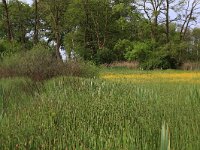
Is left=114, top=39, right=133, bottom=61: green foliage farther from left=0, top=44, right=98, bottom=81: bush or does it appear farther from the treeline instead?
left=0, top=44, right=98, bottom=81: bush

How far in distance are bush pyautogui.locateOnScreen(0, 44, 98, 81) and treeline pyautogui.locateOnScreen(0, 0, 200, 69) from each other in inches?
→ 870

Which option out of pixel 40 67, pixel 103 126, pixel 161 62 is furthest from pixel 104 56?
pixel 103 126

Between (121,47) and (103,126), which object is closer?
(103,126)

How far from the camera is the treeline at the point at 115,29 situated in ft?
128

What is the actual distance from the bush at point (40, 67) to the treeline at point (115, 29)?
2209 cm

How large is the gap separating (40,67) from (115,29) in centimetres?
3664

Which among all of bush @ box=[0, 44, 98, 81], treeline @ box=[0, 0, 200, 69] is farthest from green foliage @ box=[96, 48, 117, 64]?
bush @ box=[0, 44, 98, 81]

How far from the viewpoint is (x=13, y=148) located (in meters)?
3.84

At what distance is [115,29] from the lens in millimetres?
49531

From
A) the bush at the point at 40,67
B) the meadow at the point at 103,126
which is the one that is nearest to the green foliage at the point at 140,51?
the bush at the point at 40,67

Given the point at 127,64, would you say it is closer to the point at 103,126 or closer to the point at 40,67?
the point at 40,67

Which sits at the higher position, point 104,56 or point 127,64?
point 104,56

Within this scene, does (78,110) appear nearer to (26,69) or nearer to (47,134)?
(47,134)

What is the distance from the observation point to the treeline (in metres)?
39.0
